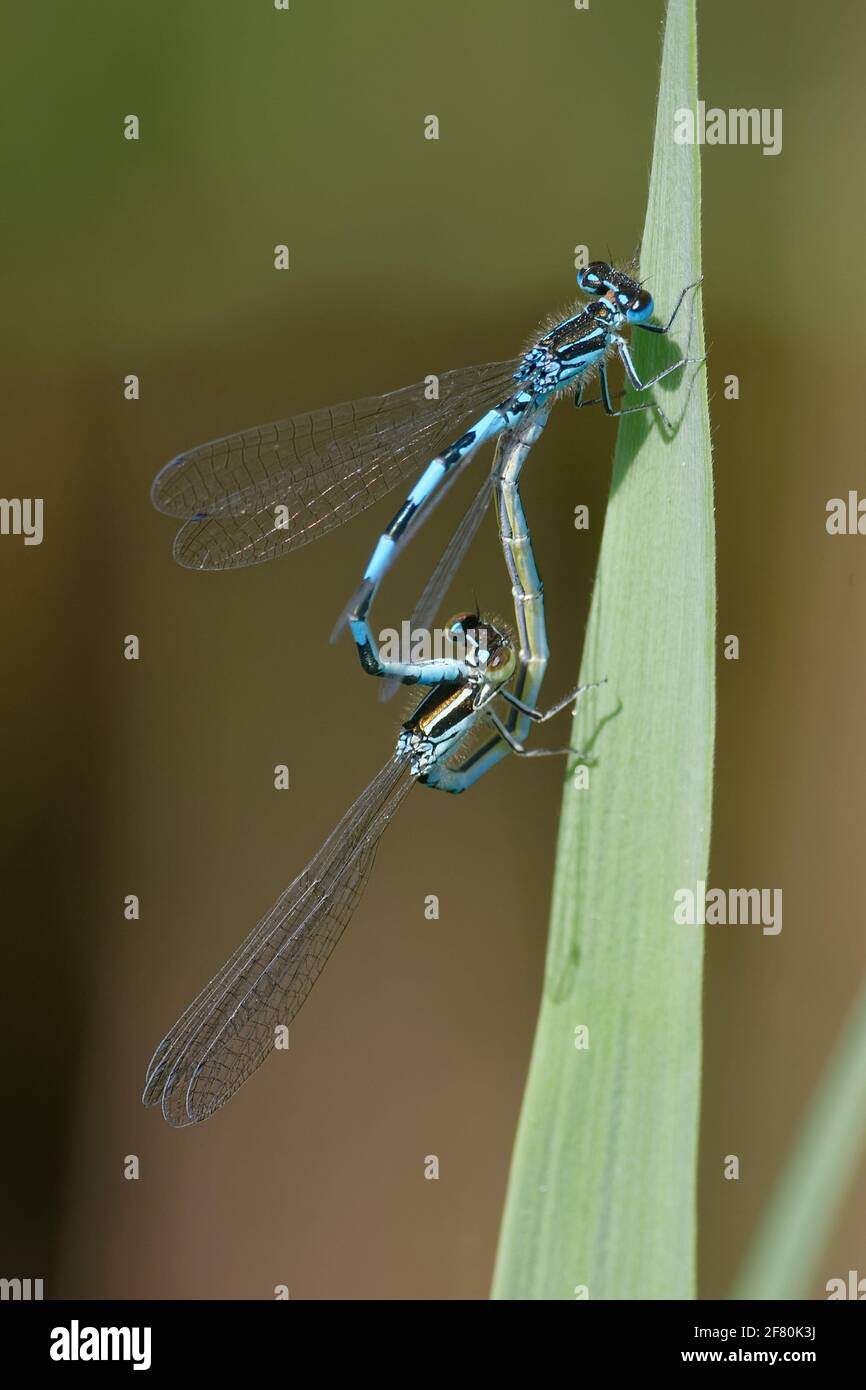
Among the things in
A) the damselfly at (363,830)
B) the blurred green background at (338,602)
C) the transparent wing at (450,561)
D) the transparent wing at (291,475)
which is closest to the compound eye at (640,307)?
the damselfly at (363,830)

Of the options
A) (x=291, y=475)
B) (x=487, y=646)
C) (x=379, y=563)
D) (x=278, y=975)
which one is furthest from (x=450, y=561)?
(x=278, y=975)

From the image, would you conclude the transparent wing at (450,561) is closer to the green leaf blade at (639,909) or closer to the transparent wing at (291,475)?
the transparent wing at (291,475)

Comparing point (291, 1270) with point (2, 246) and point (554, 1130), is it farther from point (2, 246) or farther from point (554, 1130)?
point (2, 246)

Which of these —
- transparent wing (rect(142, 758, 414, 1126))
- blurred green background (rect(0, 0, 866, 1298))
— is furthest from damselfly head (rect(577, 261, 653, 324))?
blurred green background (rect(0, 0, 866, 1298))

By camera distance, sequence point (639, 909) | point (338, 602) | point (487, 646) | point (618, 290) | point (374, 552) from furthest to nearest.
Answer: point (338, 602) < point (374, 552) < point (487, 646) < point (618, 290) < point (639, 909)

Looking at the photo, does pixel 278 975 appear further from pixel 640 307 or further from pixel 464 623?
pixel 640 307

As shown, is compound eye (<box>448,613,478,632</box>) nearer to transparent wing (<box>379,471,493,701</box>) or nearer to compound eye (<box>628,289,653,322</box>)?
transparent wing (<box>379,471,493,701</box>)
